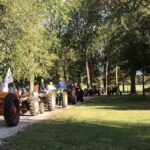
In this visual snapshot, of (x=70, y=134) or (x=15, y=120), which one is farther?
(x=15, y=120)

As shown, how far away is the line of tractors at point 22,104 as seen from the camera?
19969 millimetres

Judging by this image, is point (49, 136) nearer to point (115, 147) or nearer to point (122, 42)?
point (115, 147)

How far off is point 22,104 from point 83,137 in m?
10.7

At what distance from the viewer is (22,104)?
26.2 m

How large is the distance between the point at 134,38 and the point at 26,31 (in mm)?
16562

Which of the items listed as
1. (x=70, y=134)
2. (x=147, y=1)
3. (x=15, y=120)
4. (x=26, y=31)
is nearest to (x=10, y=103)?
(x=15, y=120)

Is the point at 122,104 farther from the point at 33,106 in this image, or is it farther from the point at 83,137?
the point at 83,137

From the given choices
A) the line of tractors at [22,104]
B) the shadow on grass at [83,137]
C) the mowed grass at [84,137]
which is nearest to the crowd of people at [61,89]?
the line of tractors at [22,104]

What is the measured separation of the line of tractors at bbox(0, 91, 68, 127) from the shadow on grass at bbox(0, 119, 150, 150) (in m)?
1.07

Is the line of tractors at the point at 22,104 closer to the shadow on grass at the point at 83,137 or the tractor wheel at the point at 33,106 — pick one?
the tractor wheel at the point at 33,106

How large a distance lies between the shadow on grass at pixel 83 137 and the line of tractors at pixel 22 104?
42.1 inches

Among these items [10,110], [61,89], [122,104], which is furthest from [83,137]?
[122,104]

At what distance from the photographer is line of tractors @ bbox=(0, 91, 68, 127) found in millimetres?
19969

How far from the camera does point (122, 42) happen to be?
4869 centimetres
